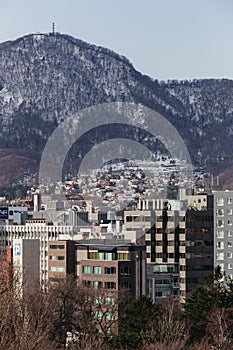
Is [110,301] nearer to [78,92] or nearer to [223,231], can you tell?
[223,231]

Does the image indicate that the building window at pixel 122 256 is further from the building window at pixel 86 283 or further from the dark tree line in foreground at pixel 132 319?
the dark tree line in foreground at pixel 132 319

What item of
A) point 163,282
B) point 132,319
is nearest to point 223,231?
point 163,282

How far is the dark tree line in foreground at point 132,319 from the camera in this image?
2841 cm

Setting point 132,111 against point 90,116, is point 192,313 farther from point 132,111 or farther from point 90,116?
point 90,116

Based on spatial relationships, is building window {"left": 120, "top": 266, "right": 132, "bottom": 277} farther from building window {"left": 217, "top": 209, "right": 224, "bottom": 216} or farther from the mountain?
the mountain

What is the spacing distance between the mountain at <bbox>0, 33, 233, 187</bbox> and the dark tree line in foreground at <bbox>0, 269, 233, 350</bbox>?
107052mm

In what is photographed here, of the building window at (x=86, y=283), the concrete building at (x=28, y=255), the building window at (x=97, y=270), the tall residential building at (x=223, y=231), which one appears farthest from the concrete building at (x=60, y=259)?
the tall residential building at (x=223, y=231)

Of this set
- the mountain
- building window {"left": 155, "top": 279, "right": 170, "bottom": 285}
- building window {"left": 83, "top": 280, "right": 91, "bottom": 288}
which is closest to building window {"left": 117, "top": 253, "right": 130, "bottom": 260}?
building window {"left": 83, "top": 280, "right": 91, "bottom": 288}

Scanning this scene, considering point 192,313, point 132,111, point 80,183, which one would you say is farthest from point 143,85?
point 192,313

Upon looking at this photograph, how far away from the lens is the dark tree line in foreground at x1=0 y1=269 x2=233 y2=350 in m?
28.4

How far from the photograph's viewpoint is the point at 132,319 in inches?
1246

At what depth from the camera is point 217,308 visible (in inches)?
1271

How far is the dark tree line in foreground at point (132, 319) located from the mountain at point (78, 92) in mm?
107052

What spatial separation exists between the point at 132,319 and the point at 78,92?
132 m
